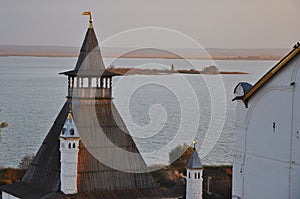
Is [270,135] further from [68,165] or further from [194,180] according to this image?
[68,165]

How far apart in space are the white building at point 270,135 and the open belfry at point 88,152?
15.1 ft

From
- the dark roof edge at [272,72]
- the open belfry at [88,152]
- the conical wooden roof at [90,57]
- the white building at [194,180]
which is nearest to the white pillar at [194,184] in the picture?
the white building at [194,180]

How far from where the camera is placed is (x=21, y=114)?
26.6 meters

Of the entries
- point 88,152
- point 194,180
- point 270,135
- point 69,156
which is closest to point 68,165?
point 69,156

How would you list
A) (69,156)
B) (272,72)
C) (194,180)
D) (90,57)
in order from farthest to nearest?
(90,57) → (194,180) → (69,156) → (272,72)

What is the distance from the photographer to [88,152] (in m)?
16.0

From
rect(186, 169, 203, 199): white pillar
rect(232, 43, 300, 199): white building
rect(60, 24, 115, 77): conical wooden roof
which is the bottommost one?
rect(186, 169, 203, 199): white pillar

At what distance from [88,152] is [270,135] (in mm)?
5862

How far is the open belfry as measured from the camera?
50.8 ft

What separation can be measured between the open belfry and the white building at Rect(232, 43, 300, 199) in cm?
459

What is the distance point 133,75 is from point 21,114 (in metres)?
5.26

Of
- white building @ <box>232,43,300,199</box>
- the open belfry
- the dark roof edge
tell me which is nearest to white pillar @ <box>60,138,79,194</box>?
the open belfry

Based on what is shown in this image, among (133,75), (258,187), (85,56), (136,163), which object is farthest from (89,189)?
(133,75)

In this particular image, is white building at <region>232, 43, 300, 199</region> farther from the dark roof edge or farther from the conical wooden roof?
the conical wooden roof
